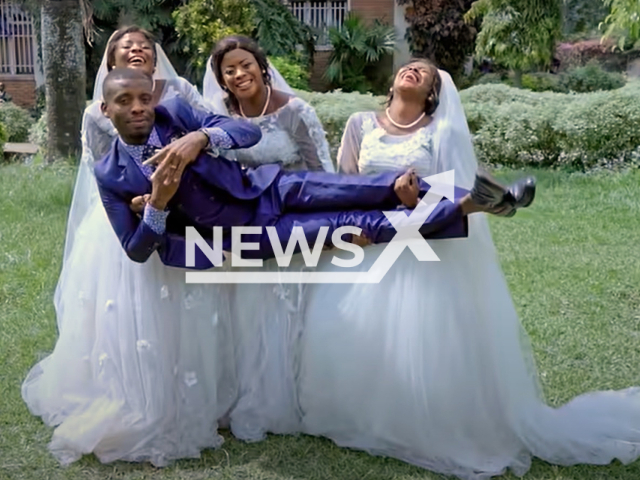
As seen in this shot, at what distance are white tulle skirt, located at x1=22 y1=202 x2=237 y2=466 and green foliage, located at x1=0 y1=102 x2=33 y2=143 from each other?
11259mm

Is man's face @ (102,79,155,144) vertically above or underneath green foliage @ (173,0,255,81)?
above

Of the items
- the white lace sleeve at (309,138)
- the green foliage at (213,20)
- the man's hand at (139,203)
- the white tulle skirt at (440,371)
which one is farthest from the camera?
the green foliage at (213,20)

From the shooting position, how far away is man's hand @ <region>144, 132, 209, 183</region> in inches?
124

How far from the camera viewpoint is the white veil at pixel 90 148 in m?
3.78

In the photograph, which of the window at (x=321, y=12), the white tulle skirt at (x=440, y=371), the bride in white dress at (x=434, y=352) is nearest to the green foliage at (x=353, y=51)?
the window at (x=321, y=12)

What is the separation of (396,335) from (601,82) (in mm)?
16692

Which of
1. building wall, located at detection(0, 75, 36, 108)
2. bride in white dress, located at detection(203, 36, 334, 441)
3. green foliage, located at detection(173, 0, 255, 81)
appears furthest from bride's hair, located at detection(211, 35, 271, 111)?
building wall, located at detection(0, 75, 36, 108)

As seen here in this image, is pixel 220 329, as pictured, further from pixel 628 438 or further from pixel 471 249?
pixel 628 438

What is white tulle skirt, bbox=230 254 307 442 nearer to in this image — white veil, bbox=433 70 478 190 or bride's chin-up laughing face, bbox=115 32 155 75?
white veil, bbox=433 70 478 190

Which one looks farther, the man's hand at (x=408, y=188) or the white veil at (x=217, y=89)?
the white veil at (x=217, y=89)

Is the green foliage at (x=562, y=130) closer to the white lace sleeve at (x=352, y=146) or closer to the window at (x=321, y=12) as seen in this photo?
the white lace sleeve at (x=352, y=146)

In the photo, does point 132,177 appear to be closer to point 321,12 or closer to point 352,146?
point 352,146

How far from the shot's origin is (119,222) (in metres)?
3.28

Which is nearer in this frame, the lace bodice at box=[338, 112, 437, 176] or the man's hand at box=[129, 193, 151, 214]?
the man's hand at box=[129, 193, 151, 214]
